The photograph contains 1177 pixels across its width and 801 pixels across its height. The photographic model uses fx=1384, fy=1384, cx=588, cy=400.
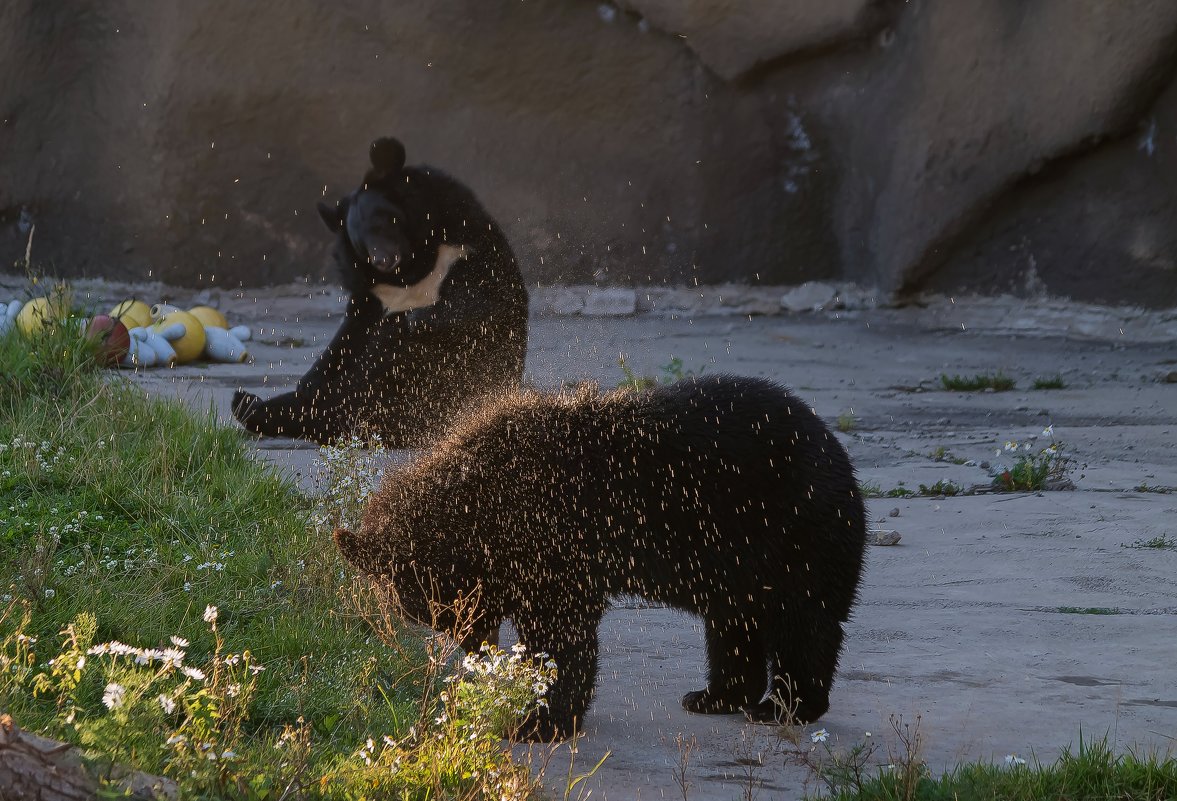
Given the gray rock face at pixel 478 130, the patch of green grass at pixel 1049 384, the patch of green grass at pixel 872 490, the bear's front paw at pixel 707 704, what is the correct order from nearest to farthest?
the bear's front paw at pixel 707 704 < the patch of green grass at pixel 872 490 < the patch of green grass at pixel 1049 384 < the gray rock face at pixel 478 130

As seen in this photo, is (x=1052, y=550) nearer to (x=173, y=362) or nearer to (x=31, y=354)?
(x=31, y=354)

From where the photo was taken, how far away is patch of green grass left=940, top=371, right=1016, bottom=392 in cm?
878

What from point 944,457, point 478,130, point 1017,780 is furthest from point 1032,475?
point 478,130

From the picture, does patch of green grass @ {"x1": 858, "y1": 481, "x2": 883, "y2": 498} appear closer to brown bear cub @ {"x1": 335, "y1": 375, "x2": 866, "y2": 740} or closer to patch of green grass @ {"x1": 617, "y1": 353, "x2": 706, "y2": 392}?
patch of green grass @ {"x1": 617, "y1": 353, "x2": 706, "y2": 392}

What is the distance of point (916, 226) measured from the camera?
1106cm

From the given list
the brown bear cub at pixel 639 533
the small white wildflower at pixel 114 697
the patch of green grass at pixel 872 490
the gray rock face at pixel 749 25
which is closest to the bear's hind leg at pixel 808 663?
the brown bear cub at pixel 639 533

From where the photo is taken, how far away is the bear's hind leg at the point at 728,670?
340 centimetres

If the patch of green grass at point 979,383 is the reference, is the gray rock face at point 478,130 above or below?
above

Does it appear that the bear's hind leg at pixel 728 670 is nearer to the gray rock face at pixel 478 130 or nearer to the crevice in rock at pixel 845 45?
the gray rock face at pixel 478 130

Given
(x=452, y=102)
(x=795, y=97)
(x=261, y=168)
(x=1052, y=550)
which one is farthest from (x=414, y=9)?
(x=1052, y=550)

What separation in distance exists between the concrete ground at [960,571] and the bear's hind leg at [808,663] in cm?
8

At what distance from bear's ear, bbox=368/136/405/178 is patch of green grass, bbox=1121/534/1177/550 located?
3.86m

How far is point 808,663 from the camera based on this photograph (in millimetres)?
3258

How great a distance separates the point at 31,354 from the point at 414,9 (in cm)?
697
